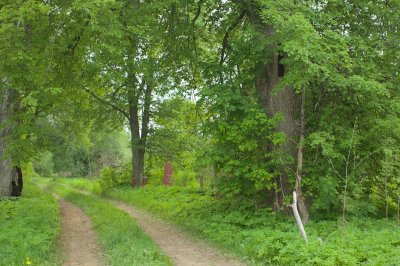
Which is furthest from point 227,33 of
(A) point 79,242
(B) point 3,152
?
(B) point 3,152

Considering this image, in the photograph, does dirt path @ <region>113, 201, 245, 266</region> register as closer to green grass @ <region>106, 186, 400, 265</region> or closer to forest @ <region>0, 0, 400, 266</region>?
forest @ <region>0, 0, 400, 266</region>

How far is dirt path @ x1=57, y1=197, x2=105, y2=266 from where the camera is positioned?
9222 millimetres

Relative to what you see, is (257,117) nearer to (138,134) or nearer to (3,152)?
(3,152)

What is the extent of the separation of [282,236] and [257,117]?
311 cm

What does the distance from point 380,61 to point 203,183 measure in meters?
13.2

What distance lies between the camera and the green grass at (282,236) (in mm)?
7324

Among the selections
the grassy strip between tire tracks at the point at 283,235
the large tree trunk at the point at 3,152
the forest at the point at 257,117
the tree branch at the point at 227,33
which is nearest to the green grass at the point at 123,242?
the forest at the point at 257,117

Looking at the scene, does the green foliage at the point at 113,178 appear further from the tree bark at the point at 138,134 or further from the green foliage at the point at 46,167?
the green foliage at the point at 46,167

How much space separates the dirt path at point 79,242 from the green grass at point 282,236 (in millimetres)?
2718

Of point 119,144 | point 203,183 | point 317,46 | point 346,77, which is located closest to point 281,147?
point 346,77

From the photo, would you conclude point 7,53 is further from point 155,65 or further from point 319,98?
point 319,98

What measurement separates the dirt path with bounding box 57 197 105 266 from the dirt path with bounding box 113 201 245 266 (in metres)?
1.55

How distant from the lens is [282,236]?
878 cm

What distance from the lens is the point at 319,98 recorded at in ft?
36.5
